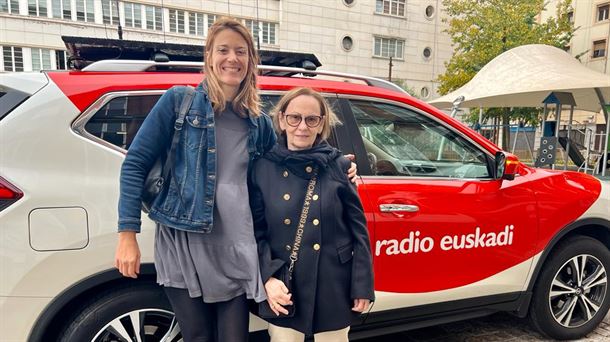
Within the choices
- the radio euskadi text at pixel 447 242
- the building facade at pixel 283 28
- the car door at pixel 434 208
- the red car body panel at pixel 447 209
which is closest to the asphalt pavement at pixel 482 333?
the car door at pixel 434 208

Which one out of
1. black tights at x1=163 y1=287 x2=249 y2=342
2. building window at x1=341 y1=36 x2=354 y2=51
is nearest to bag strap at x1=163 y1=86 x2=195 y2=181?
black tights at x1=163 y1=287 x2=249 y2=342

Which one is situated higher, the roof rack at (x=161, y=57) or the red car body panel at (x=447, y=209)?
the roof rack at (x=161, y=57)

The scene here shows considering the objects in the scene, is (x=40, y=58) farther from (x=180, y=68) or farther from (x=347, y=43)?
(x=180, y=68)

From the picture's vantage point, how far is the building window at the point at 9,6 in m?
24.8

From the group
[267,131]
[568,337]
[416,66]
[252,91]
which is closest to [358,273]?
[267,131]

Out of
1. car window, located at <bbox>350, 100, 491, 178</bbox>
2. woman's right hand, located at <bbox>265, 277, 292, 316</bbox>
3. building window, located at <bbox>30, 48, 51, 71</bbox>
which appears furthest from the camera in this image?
building window, located at <bbox>30, 48, 51, 71</bbox>

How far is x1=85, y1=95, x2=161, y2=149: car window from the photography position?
1964mm

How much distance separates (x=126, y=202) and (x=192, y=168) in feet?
0.86

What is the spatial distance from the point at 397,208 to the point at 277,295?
3.32 ft

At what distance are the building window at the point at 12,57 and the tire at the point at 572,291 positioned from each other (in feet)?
97.2

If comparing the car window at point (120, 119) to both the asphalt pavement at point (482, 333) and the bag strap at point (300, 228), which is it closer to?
the bag strap at point (300, 228)

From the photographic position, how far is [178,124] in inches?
63.5

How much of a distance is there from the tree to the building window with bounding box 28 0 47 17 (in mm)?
23198

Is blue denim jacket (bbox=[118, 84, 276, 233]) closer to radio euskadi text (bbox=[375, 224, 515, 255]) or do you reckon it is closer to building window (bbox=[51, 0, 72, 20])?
radio euskadi text (bbox=[375, 224, 515, 255])
